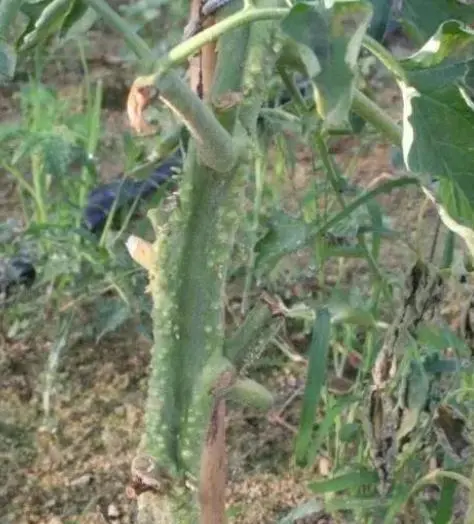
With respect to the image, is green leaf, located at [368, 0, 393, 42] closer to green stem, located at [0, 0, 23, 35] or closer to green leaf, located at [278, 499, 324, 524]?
green stem, located at [0, 0, 23, 35]

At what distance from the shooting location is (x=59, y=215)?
1.52m

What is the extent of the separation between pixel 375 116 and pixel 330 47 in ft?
0.65

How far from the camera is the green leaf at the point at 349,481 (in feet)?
3.29

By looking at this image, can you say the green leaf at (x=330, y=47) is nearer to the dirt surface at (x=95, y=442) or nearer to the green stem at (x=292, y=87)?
the green stem at (x=292, y=87)

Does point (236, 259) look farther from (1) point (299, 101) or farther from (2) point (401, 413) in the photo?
(2) point (401, 413)

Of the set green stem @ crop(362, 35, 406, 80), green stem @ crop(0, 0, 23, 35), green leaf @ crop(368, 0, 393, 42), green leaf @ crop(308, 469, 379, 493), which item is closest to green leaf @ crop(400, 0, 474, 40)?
green leaf @ crop(368, 0, 393, 42)

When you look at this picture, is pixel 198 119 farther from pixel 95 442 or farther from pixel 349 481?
pixel 95 442

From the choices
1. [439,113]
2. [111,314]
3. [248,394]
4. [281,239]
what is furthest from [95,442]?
[439,113]

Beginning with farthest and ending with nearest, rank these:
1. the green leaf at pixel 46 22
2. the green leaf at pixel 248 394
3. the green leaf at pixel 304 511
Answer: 1. the green leaf at pixel 304 511
2. the green leaf at pixel 248 394
3. the green leaf at pixel 46 22

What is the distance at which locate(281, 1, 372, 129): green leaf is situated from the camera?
0.48m

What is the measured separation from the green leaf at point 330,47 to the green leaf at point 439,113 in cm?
6

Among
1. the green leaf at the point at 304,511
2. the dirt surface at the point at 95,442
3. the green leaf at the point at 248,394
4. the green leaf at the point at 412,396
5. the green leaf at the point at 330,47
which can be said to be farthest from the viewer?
the dirt surface at the point at 95,442

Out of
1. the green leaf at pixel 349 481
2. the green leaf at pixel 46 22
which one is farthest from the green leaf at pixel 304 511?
the green leaf at pixel 46 22

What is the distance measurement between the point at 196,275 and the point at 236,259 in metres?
0.07
